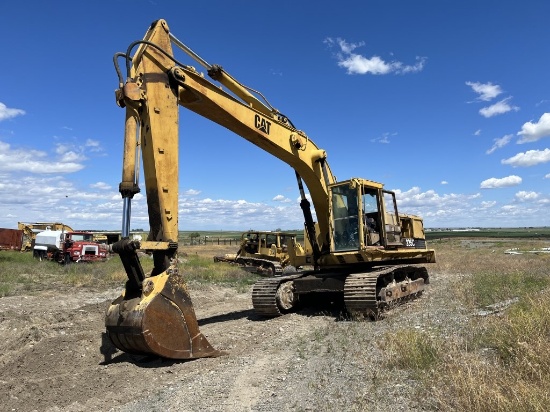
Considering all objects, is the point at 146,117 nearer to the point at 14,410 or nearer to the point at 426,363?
the point at 14,410

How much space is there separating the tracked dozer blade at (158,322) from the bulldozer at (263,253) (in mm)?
14896

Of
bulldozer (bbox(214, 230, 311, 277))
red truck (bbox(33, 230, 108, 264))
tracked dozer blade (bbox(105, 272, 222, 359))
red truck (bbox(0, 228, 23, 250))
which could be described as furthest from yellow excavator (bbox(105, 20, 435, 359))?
red truck (bbox(0, 228, 23, 250))

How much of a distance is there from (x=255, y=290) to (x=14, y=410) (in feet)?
19.8

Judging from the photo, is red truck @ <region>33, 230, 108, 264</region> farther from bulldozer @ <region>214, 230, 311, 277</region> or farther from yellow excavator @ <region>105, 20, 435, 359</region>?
yellow excavator @ <region>105, 20, 435, 359</region>

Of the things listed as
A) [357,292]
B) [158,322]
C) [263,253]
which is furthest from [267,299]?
[263,253]

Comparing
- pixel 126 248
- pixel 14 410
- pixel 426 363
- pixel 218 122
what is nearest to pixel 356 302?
pixel 426 363

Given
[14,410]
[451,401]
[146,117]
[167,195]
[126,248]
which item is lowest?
[14,410]

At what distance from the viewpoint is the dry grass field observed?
471 cm

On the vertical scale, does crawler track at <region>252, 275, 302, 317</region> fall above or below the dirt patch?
above

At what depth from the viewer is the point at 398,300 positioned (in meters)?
11.6

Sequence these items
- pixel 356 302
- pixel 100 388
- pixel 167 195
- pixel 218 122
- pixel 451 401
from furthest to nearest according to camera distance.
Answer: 1. pixel 356 302
2. pixel 218 122
3. pixel 167 195
4. pixel 100 388
5. pixel 451 401

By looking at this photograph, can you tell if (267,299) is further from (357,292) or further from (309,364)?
(309,364)

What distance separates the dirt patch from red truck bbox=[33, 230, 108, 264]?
1587 cm

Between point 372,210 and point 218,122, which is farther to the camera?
point 372,210
